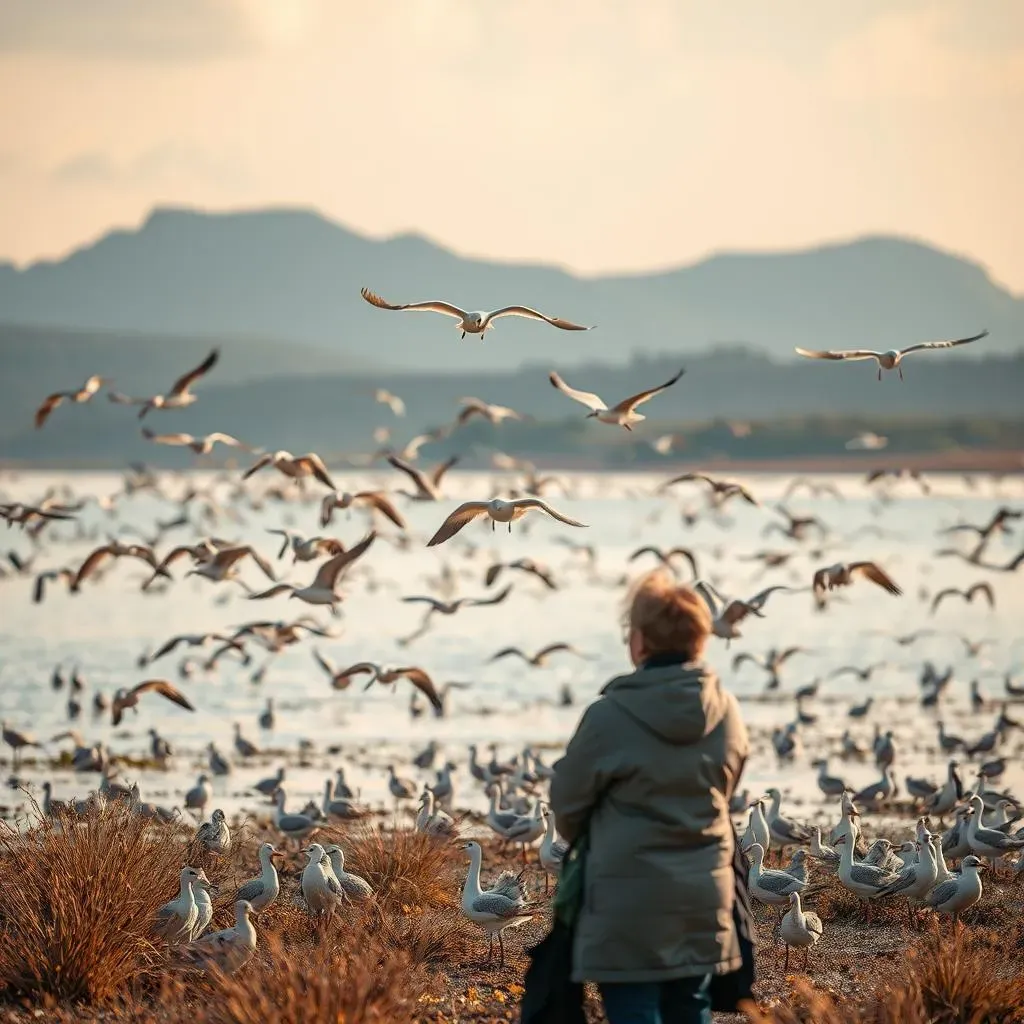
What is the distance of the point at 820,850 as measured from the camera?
39.1ft

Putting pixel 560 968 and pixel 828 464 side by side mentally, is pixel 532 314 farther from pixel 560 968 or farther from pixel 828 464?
pixel 828 464

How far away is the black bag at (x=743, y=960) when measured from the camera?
574 cm

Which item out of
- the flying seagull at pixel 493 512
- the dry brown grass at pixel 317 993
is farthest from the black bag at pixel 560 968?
the flying seagull at pixel 493 512

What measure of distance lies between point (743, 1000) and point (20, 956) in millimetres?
3826

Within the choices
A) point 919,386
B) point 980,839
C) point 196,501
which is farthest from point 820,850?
point 919,386

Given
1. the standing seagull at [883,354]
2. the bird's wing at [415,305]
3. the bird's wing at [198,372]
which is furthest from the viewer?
the bird's wing at [198,372]

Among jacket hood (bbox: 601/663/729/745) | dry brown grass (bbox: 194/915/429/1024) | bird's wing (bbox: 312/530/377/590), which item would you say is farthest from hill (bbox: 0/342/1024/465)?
jacket hood (bbox: 601/663/729/745)

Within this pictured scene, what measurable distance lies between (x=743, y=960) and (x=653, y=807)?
2.41 ft

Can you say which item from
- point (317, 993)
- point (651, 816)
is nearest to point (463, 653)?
point (317, 993)

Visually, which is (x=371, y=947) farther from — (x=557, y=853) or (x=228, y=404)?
(x=228, y=404)

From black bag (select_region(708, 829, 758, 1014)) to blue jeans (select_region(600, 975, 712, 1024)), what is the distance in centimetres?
9

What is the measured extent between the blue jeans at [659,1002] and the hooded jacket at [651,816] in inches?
3.8

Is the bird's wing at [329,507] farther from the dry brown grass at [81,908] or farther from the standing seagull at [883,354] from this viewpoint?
the dry brown grass at [81,908]

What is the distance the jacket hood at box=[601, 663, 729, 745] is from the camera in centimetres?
534
